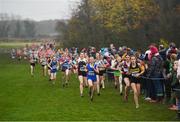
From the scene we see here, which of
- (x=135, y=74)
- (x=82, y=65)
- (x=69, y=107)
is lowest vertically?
(x=69, y=107)

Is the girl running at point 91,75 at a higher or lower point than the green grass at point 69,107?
higher

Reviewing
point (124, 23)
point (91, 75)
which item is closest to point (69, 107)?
point (91, 75)

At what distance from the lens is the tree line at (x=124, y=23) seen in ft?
135

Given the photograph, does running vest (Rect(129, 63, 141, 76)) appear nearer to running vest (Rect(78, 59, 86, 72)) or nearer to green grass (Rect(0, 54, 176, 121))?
green grass (Rect(0, 54, 176, 121))

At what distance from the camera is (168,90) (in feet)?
Result: 67.6

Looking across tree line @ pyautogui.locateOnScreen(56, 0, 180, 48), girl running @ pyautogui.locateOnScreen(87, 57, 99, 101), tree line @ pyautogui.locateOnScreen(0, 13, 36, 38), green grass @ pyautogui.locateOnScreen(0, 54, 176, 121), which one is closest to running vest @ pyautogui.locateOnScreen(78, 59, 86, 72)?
girl running @ pyautogui.locateOnScreen(87, 57, 99, 101)

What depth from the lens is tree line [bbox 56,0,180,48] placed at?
41156 millimetres

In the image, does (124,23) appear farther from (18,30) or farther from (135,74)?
(18,30)

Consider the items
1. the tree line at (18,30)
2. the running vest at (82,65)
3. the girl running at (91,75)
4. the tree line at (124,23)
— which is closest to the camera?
the girl running at (91,75)

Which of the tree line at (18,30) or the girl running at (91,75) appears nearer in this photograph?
the girl running at (91,75)

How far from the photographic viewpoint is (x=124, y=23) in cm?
5259

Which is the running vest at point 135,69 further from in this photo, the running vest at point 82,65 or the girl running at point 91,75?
the running vest at point 82,65

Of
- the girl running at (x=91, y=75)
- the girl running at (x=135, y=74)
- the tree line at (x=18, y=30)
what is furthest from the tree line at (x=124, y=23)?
the tree line at (x=18, y=30)

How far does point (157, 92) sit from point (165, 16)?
21.4m
